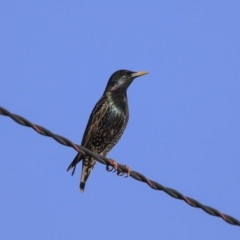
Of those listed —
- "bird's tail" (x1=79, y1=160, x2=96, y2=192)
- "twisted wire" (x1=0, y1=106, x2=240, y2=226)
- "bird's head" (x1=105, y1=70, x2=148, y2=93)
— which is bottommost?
"twisted wire" (x1=0, y1=106, x2=240, y2=226)

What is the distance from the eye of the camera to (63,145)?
5.46 m

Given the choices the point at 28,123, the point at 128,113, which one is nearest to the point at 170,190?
the point at 28,123

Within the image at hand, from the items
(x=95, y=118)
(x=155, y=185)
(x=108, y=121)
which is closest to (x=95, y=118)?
(x=95, y=118)

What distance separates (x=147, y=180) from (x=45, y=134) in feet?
3.27

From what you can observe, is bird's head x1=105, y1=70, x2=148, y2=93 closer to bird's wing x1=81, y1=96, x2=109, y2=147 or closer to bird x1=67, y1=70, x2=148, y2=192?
bird x1=67, y1=70, x2=148, y2=192

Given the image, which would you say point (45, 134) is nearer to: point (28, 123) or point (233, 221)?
point (28, 123)

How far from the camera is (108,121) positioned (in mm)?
9945

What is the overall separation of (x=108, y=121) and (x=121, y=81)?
717mm

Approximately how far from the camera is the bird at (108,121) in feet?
32.7

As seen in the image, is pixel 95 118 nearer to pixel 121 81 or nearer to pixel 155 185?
pixel 121 81

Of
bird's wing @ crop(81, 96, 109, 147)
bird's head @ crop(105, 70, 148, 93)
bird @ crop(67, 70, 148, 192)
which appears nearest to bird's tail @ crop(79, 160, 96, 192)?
bird @ crop(67, 70, 148, 192)

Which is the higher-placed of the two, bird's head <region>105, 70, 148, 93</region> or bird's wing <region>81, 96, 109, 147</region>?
bird's head <region>105, 70, 148, 93</region>

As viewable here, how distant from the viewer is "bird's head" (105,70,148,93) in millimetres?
10344

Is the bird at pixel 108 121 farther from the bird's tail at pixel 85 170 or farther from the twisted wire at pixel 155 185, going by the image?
the twisted wire at pixel 155 185
